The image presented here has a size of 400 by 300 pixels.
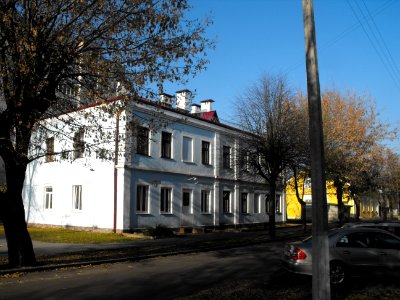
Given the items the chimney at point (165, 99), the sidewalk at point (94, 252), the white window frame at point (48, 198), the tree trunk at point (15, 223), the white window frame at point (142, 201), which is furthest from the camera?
the white window frame at point (48, 198)

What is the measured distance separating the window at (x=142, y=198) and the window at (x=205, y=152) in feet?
21.0

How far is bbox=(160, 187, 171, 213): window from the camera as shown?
2759 centimetres

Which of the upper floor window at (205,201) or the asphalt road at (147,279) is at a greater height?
the upper floor window at (205,201)

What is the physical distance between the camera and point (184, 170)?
29516 millimetres

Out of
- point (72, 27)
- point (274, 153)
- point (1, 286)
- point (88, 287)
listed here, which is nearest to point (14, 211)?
point (1, 286)

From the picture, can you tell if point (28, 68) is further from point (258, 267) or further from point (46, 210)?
point (46, 210)

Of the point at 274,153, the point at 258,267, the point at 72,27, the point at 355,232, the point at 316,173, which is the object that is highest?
the point at 72,27

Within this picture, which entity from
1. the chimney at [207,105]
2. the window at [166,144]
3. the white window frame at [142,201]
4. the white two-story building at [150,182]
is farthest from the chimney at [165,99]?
the chimney at [207,105]

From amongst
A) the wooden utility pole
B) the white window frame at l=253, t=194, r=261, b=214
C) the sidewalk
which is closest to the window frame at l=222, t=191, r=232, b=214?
the white window frame at l=253, t=194, r=261, b=214

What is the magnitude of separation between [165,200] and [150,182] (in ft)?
Result: 6.57

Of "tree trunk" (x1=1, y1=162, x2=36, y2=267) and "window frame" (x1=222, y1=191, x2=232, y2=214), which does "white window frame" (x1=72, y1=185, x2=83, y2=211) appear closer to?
"window frame" (x1=222, y1=191, x2=232, y2=214)

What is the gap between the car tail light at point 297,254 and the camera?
1042 cm

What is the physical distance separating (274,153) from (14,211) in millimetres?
15266

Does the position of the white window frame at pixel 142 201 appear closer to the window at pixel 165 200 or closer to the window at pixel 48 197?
the window at pixel 165 200
